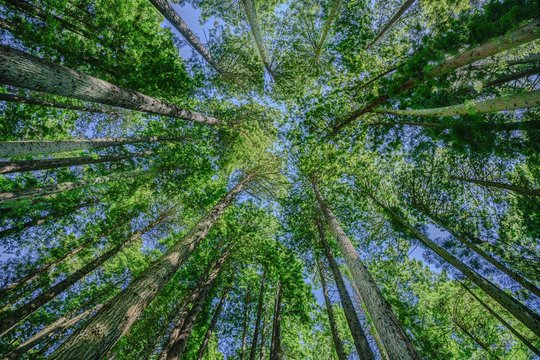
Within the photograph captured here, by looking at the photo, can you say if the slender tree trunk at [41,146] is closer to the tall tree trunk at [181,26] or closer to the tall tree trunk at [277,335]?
the tall tree trunk at [181,26]

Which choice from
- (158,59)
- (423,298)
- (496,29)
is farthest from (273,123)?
(423,298)

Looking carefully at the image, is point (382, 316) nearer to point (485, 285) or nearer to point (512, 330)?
point (485, 285)

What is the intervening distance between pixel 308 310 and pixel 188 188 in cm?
760

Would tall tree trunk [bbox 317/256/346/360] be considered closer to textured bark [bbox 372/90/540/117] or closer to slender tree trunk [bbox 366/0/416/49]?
textured bark [bbox 372/90/540/117]

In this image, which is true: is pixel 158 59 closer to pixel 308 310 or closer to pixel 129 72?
pixel 129 72

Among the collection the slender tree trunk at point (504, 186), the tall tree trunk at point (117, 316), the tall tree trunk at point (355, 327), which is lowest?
the tall tree trunk at point (355, 327)

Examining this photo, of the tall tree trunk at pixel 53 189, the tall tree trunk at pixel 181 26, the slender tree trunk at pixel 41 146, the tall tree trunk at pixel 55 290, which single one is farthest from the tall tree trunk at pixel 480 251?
the tall tree trunk at pixel 55 290

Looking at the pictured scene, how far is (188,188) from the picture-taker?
33.3 ft

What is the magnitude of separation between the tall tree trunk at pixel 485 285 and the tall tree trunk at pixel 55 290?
13.1 metres

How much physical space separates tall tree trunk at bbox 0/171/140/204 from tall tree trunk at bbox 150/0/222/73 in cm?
660

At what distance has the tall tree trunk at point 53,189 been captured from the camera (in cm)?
713

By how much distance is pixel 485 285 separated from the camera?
614 centimetres

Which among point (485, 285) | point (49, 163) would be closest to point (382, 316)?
point (485, 285)

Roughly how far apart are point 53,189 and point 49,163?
289 centimetres
